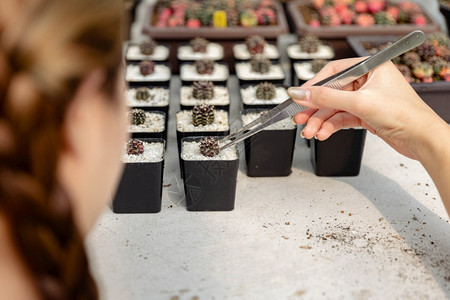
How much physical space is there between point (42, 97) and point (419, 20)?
2242 millimetres

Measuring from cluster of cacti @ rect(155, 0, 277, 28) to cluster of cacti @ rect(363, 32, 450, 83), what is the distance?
1.70 ft

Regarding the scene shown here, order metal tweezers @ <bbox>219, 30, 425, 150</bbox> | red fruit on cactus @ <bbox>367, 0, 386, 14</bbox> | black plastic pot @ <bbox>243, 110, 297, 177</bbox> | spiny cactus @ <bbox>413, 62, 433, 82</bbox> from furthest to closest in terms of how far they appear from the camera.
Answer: red fruit on cactus @ <bbox>367, 0, 386, 14</bbox> → spiny cactus @ <bbox>413, 62, 433, 82</bbox> → black plastic pot @ <bbox>243, 110, 297, 177</bbox> → metal tweezers @ <bbox>219, 30, 425, 150</bbox>

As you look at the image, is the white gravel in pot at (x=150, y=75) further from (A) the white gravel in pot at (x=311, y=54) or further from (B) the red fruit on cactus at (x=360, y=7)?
(B) the red fruit on cactus at (x=360, y=7)

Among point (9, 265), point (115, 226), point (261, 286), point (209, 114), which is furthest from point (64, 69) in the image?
point (209, 114)

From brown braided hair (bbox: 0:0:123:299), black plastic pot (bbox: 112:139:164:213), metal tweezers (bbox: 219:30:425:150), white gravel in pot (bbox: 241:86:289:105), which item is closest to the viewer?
brown braided hair (bbox: 0:0:123:299)

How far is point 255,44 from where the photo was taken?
2.10m

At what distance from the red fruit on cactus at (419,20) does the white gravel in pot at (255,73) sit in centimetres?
81

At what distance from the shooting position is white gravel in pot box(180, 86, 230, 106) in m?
1.70

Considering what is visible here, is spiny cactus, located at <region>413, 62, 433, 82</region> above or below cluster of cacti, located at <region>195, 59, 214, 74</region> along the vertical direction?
above

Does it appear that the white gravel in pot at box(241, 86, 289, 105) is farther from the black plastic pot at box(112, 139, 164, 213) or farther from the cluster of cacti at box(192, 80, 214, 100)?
the black plastic pot at box(112, 139, 164, 213)

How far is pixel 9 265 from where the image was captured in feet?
1.68

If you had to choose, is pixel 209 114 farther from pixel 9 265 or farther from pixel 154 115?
pixel 9 265

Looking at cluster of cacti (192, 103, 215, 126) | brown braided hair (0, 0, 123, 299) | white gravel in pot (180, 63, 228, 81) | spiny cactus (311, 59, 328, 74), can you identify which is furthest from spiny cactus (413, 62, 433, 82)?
brown braided hair (0, 0, 123, 299)

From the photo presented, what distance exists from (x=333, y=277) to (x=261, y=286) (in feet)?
0.52
